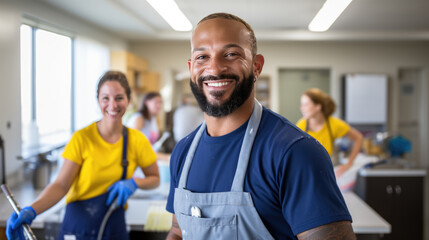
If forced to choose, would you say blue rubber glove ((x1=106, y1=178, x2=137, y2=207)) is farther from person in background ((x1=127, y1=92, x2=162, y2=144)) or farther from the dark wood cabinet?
the dark wood cabinet

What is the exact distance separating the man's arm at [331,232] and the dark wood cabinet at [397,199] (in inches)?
120

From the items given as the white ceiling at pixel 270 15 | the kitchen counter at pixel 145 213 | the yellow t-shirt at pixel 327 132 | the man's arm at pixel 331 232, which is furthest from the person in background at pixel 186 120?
the man's arm at pixel 331 232

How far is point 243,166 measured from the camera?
960 millimetres

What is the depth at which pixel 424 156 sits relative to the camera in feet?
23.0

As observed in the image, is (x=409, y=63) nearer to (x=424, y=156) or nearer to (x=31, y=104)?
(x=424, y=156)

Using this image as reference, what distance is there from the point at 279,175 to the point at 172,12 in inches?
62.2

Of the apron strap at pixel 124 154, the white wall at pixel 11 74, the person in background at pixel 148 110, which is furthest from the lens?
the person in background at pixel 148 110

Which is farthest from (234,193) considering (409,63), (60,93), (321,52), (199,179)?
(409,63)

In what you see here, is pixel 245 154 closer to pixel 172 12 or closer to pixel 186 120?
pixel 172 12

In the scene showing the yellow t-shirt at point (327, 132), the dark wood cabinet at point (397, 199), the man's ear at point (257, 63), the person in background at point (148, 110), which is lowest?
the dark wood cabinet at point (397, 199)

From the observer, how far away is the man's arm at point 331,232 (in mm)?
836

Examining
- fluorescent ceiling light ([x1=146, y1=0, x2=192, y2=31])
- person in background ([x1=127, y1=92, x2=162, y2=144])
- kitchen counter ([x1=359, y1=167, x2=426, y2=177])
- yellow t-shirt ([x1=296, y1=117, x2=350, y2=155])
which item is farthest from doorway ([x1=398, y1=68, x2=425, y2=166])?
fluorescent ceiling light ([x1=146, y1=0, x2=192, y2=31])

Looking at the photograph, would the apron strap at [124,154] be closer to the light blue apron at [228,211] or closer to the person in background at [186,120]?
the light blue apron at [228,211]

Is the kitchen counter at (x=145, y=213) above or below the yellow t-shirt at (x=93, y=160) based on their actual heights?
below
